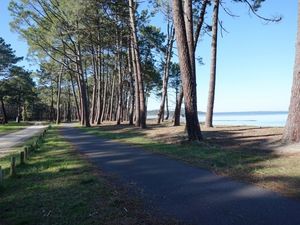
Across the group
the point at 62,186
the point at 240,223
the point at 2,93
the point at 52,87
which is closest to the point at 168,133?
the point at 62,186

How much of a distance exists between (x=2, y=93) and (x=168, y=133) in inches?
1812

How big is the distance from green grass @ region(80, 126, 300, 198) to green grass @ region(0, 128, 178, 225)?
2732mm

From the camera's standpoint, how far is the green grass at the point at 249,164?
24.1 ft

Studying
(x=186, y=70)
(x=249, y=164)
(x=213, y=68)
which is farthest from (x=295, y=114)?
(x=213, y=68)

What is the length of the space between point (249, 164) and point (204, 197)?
11.0ft

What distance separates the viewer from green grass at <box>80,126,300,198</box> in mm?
7335

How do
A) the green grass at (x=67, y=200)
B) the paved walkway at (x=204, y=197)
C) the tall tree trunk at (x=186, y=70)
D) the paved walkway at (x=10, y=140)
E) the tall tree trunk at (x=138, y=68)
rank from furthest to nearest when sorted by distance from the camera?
Answer: the tall tree trunk at (x=138, y=68) < the paved walkway at (x=10, y=140) < the tall tree trunk at (x=186, y=70) < the green grass at (x=67, y=200) < the paved walkway at (x=204, y=197)

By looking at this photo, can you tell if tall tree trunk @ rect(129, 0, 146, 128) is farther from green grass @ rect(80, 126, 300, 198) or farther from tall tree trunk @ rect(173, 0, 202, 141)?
green grass @ rect(80, 126, 300, 198)

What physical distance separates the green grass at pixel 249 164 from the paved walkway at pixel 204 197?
39 cm

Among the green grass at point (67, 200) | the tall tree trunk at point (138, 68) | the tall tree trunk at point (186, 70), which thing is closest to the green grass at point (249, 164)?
the tall tree trunk at point (186, 70)

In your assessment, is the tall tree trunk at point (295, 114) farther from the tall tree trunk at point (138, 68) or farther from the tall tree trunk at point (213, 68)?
the tall tree trunk at point (138, 68)

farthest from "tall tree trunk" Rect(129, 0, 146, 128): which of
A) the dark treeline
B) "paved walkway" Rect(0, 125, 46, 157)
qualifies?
"paved walkway" Rect(0, 125, 46, 157)

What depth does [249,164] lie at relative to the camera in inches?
371

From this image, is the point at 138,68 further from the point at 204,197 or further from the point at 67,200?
the point at 204,197
